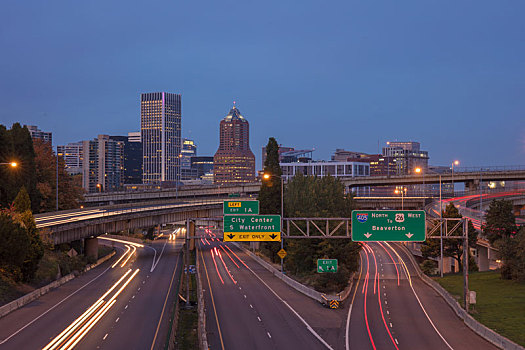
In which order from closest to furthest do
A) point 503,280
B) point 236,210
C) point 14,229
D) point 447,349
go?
point 447,349 → point 14,229 → point 236,210 → point 503,280

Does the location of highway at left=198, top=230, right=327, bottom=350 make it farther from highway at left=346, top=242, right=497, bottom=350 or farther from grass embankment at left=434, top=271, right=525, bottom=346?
grass embankment at left=434, top=271, right=525, bottom=346

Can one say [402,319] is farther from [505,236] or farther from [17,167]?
[17,167]

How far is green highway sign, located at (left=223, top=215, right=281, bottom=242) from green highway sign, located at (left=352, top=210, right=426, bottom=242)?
7.37 m

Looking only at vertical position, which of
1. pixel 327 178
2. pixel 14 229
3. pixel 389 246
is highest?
pixel 327 178

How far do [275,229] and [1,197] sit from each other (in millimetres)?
42768

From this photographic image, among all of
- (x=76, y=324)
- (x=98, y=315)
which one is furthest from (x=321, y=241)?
(x=76, y=324)

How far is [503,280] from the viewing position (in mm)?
55656

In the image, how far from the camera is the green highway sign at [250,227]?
43781 millimetres

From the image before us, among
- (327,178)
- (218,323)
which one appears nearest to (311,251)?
(327,178)

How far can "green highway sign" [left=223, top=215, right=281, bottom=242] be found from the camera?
1724 inches

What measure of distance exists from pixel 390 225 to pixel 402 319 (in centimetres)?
752

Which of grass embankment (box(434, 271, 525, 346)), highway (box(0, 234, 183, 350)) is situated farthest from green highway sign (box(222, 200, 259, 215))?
grass embankment (box(434, 271, 525, 346))

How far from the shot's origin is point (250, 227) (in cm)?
4397

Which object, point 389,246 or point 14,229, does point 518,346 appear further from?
point 389,246
